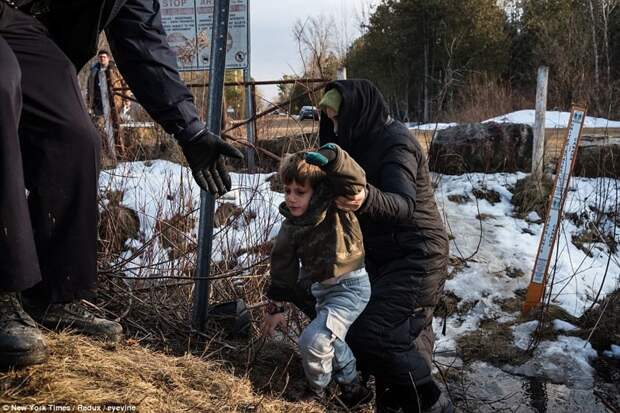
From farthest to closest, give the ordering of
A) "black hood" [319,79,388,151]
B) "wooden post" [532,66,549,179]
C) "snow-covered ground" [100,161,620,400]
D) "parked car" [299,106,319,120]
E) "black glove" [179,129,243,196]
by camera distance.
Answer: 1. "wooden post" [532,66,549,179]
2. "parked car" [299,106,319,120]
3. "snow-covered ground" [100,161,620,400]
4. "black hood" [319,79,388,151]
5. "black glove" [179,129,243,196]

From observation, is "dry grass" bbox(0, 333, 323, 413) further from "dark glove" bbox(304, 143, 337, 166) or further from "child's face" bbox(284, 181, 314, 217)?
"dark glove" bbox(304, 143, 337, 166)

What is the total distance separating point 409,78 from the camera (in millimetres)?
20516

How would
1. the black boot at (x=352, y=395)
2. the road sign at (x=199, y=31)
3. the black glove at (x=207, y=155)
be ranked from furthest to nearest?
the road sign at (x=199, y=31), the black boot at (x=352, y=395), the black glove at (x=207, y=155)

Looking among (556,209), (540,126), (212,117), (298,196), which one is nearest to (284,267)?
(298,196)

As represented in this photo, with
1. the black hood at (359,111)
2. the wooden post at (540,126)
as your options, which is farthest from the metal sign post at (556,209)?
the wooden post at (540,126)

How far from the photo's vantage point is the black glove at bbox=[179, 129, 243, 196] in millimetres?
2264

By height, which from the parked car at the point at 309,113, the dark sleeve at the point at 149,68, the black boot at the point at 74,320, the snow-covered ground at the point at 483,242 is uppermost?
the dark sleeve at the point at 149,68

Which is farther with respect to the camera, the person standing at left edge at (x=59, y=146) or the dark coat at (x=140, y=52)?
the dark coat at (x=140, y=52)

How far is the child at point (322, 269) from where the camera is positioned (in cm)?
226

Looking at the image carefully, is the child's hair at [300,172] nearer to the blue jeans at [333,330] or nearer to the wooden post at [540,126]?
the blue jeans at [333,330]

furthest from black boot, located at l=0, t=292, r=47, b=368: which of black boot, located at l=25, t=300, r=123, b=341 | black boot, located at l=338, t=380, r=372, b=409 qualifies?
black boot, located at l=338, t=380, r=372, b=409

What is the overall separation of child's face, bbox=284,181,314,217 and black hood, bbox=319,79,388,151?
509 millimetres

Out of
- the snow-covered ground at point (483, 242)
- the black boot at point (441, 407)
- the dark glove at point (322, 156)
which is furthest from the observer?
the snow-covered ground at point (483, 242)

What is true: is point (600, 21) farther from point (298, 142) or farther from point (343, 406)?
point (343, 406)
